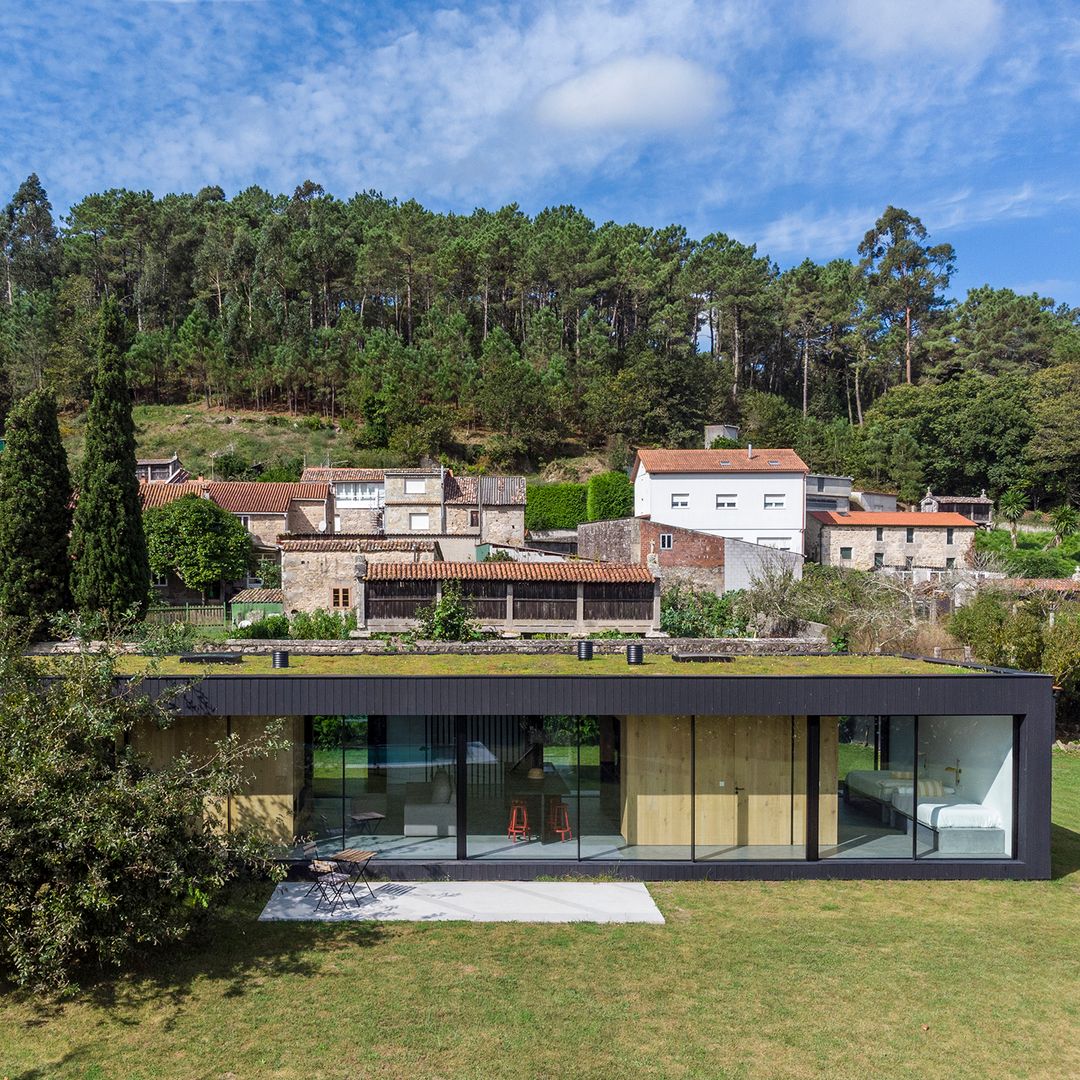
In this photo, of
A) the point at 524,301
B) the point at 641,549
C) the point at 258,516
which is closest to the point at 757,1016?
the point at 641,549

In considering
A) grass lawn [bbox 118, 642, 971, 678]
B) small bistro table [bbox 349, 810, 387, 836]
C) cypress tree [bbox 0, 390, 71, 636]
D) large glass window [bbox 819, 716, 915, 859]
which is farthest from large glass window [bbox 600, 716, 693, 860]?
cypress tree [bbox 0, 390, 71, 636]

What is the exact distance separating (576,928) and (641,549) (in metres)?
26.5

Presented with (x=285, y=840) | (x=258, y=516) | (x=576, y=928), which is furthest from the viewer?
(x=258, y=516)

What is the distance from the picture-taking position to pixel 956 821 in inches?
454

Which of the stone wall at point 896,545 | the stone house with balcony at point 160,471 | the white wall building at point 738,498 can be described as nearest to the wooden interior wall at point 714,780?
the white wall building at point 738,498

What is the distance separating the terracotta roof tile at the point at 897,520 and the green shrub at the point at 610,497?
10827 millimetres

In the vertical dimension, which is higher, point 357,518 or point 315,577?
point 357,518

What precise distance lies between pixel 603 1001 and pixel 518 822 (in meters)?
3.79

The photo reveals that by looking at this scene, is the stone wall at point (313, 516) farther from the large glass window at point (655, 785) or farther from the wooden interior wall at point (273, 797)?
the large glass window at point (655, 785)

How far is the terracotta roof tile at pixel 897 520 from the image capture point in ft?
141

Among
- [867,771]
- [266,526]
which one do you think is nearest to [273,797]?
[867,771]

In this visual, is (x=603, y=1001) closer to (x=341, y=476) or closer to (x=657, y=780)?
(x=657, y=780)

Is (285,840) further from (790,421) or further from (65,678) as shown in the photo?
(790,421)

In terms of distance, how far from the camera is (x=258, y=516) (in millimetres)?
40875
